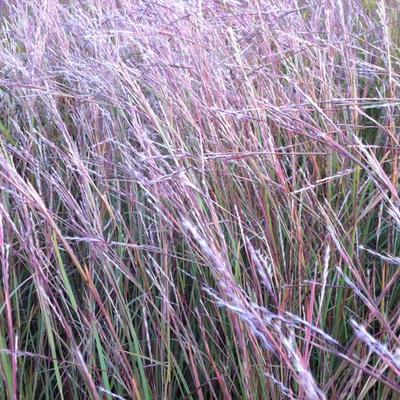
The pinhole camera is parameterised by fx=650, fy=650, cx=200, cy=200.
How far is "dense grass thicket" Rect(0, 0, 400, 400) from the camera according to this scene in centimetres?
96

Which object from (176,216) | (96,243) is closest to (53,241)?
(96,243)

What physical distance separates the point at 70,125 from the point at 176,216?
70 centimetres

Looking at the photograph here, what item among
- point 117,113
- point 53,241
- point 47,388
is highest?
point 117,113

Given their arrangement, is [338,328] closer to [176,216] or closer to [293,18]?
[176,216]

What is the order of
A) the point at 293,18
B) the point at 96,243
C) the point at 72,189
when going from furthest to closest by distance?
the point at 293,18
the point at 72,189
the point at 96,243

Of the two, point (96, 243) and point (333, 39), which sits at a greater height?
point (333, 39)

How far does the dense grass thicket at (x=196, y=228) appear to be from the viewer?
96 cm

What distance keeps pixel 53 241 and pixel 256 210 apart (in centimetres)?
40

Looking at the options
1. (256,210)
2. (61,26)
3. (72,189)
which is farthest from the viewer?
(61,26)

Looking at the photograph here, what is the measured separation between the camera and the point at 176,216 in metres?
1.15

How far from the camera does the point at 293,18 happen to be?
1.72 meters

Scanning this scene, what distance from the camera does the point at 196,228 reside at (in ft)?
3.32

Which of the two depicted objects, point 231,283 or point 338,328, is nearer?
point 231,283

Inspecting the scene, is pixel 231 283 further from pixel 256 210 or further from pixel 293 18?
pixel 293 18
